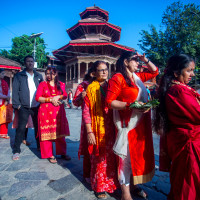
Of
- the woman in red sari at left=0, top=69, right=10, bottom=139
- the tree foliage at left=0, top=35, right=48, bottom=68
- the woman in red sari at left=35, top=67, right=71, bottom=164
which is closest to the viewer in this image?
the woman in red sari at left=35, top=67, right=71, bottom=164

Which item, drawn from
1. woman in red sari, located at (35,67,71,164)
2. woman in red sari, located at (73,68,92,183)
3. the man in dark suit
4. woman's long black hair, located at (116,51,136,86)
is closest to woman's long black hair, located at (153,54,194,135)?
woman's long black hair, located at (116,51,136,86)

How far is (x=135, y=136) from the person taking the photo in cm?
169

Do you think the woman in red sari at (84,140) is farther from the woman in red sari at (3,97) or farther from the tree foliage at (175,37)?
the tree foliage at (175,37)

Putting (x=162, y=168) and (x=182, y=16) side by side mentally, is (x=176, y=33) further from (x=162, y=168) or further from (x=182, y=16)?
(x=162, y=168)

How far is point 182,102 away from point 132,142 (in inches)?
25.7

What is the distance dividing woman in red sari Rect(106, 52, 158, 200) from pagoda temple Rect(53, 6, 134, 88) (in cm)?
1762

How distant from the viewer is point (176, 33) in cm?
2108

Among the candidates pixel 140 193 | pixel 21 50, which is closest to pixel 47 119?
pixel 140 193

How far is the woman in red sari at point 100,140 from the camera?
1.89 meters

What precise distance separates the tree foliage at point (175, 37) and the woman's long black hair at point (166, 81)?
20058mm

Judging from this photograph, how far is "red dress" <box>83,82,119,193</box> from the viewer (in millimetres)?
1892

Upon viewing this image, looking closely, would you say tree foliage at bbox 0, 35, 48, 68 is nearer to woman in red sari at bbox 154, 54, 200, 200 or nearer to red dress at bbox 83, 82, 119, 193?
red dress at bbox 83, 82, 119, 193

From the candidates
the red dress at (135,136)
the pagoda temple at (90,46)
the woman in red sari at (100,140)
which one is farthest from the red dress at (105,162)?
the pagoda temple at (90,46)

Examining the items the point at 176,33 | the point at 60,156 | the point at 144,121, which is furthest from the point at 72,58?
the point at 144,121
